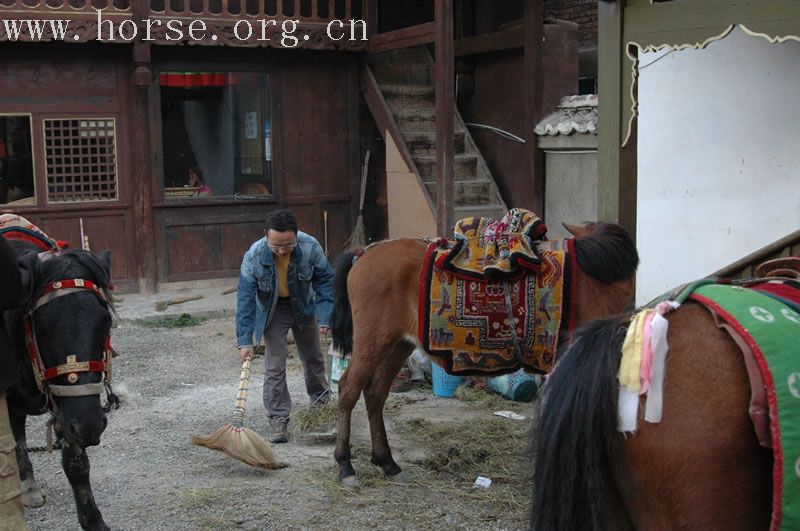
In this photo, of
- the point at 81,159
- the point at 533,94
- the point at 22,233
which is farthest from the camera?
the point at 81,159

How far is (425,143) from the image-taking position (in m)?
11.4

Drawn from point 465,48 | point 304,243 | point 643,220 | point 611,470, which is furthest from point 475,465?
point 465,48

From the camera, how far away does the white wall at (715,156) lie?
6504 mm

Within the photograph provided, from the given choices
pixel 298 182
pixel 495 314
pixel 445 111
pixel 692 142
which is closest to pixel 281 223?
pixel 495 314

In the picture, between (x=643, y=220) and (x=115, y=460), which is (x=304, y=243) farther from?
(x=643, y=220)

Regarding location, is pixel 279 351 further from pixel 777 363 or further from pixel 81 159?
pixel 81 159

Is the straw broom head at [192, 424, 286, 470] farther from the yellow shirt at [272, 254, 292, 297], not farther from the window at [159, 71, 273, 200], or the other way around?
the window at [159, 71, 273, 200]

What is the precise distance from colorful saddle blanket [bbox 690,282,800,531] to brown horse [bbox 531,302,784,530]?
5 cm

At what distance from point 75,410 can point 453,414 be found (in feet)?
11.0

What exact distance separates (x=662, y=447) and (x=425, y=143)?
30.8 feet

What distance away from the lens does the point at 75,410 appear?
12.8 ft

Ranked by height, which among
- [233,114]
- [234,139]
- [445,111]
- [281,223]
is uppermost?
[233,114]

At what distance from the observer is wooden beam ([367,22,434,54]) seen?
395 inches

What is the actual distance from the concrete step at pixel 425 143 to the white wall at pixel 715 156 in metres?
4.15
